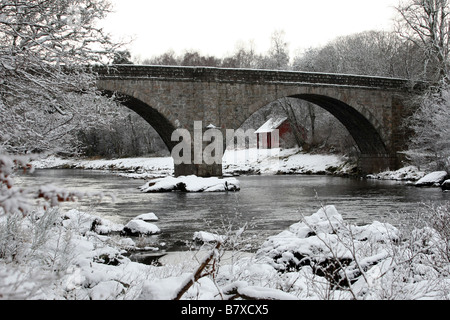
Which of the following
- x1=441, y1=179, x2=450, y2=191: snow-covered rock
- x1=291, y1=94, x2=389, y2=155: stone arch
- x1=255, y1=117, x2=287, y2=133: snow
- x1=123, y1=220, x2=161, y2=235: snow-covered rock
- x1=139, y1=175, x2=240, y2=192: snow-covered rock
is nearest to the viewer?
x1=123, y1=220, x2=161, y2=235: snow-covered rock

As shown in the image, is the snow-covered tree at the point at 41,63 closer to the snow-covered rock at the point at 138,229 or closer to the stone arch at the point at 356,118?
the snow-covered rock at the point at 138,229

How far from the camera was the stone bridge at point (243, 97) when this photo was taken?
18938 millimetres

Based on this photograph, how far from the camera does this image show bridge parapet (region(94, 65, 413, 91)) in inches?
729

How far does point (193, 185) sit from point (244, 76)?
630 centimetres

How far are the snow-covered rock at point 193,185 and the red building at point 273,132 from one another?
72.4 feet

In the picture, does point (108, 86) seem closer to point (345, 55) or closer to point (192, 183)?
point (192, 183)

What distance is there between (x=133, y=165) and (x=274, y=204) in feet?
84.5

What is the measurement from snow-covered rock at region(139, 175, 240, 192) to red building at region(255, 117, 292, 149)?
22079mm

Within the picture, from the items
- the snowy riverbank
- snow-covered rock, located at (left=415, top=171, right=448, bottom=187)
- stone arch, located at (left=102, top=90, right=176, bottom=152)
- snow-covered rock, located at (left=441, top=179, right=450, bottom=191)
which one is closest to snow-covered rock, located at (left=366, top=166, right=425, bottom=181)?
snow-covered rock, located at (left=415, top=171, right=448, bottom=187)

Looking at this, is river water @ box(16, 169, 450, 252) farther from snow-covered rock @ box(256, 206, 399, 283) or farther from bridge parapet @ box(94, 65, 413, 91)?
bridge parapet @ box(94, 65, 413, 91)

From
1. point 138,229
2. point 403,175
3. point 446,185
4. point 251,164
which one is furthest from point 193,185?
point 251,164

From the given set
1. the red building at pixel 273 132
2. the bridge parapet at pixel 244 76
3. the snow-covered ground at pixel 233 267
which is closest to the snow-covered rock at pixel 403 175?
the bridge parapet at pixel 244 76

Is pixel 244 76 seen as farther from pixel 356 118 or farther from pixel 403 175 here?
pixel 403 175
